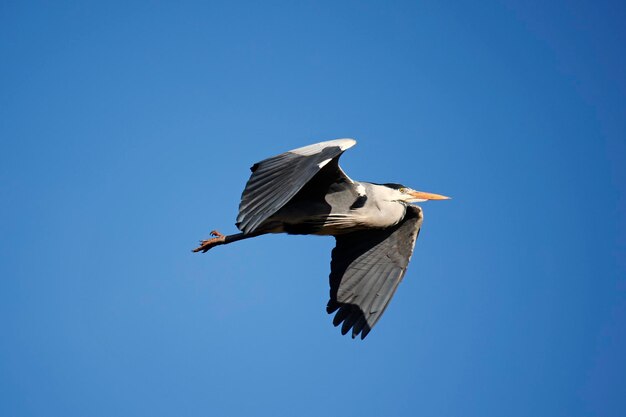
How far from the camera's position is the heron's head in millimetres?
8188

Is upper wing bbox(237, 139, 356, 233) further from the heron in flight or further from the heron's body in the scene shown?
the heron's body

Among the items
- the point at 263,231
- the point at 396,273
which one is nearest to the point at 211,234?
the point at 263,231

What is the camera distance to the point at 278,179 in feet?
22.0

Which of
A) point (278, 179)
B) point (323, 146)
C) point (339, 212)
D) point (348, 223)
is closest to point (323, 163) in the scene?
point (278, 179)

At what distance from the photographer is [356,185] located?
307 inches

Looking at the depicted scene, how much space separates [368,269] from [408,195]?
0.84 m

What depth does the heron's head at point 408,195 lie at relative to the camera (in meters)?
8.19

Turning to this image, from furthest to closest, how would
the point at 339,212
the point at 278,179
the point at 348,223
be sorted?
the point at 348,223 < the point at 339,212 < the point at 278,179

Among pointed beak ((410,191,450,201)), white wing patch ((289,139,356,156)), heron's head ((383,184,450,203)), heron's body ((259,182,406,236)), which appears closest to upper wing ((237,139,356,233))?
white wing patch ((289,139,356,156))

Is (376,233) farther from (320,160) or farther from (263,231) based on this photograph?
(320,160)

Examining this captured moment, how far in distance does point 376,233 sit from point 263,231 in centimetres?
126

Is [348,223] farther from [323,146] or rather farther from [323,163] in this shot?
[323,163]

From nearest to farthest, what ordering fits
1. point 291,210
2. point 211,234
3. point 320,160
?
1. point 320,160
2. point 291,210
3. point 211,234

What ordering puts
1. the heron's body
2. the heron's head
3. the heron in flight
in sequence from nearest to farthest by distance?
1. the heron in flight
2. the heron's body
3. the heron's head
